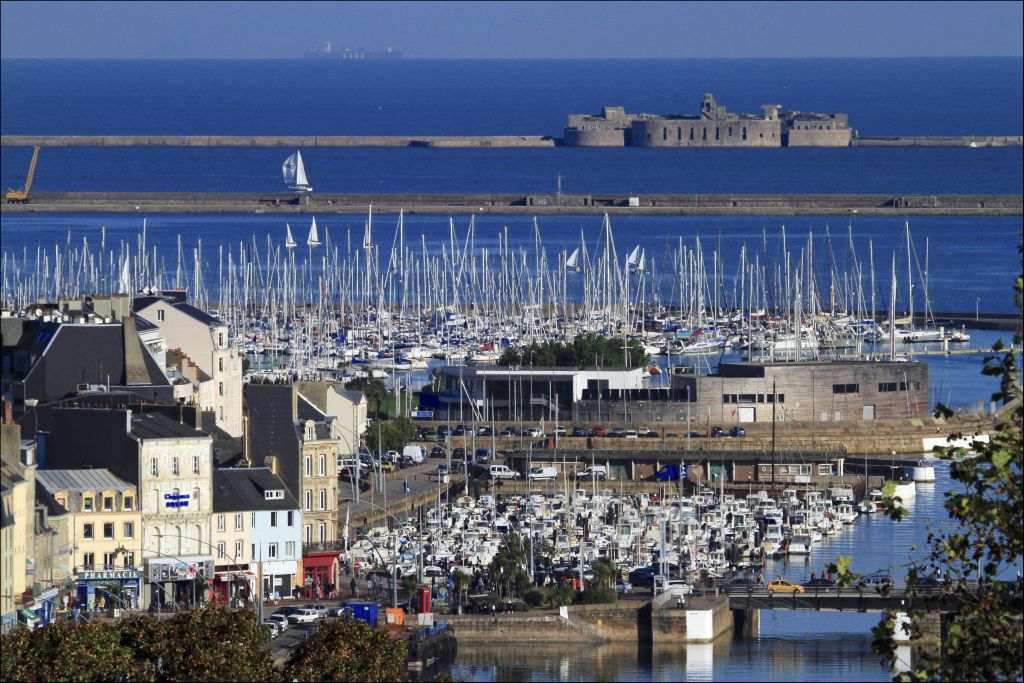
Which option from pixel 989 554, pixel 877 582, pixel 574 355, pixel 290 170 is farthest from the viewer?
pixel 290 170

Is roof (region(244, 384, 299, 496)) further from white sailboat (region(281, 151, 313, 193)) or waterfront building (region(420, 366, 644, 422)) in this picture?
white sailboat (region(281, 151, 313, 193))

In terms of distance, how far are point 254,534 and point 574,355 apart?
25.2m

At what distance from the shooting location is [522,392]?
60.7 metres

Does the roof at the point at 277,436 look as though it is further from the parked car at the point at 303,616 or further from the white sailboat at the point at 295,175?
the white sailboat at the point at 295,175

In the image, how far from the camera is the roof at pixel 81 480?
124ft

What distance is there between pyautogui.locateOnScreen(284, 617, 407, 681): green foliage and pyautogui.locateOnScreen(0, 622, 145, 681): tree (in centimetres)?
147

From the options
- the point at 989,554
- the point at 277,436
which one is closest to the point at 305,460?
the point at 277,436

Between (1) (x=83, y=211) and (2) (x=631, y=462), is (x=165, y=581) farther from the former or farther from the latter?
(1) (x=83, y=211)

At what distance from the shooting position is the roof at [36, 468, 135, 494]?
3794cm

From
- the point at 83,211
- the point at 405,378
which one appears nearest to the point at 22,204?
the point at 83,211

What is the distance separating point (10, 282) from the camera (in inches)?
3735

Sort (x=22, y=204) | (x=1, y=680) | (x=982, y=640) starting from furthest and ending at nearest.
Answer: (x=22, y=204) < (x=1, y=680) < (x=982, y=640)

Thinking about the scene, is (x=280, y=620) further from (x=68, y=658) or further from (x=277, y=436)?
(x=68, y=658)

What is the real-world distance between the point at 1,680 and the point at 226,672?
2056 millimetres
